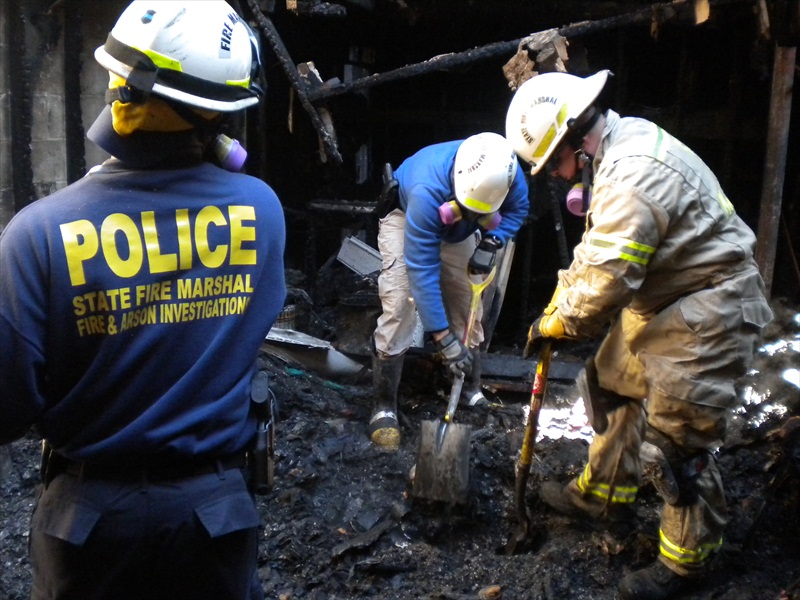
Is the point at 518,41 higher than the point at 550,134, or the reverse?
the point at 518,41

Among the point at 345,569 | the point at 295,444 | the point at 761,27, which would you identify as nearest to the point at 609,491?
the point at 345,569

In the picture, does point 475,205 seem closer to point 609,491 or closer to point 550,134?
point 550,134

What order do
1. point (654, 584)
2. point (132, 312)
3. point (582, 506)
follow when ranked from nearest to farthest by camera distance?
point (132, 312), point (654, 584), point (582, 506)

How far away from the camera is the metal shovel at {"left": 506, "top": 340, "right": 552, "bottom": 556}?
3697 millimetres

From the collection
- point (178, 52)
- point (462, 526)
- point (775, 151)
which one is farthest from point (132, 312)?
point (775, 151)

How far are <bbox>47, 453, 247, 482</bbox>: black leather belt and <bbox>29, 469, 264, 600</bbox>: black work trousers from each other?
0.03 ft

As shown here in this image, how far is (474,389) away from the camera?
552 cm

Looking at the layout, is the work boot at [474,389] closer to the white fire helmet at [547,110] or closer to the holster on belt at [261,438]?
the white fire helmet at [547,110]

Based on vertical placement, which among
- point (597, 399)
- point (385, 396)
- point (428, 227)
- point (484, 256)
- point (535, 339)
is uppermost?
point (428, 227)

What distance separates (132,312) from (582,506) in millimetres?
2868

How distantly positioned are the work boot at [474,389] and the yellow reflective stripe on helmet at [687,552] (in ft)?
6.99

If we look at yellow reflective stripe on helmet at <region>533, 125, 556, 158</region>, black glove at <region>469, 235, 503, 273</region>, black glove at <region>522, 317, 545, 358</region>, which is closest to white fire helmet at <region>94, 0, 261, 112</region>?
yellow reflective stripe on helmet at <region>533, 125, 556, 158</region>

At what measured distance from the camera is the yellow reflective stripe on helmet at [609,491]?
385cm

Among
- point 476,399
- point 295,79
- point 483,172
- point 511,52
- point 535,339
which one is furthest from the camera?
point 295,79
